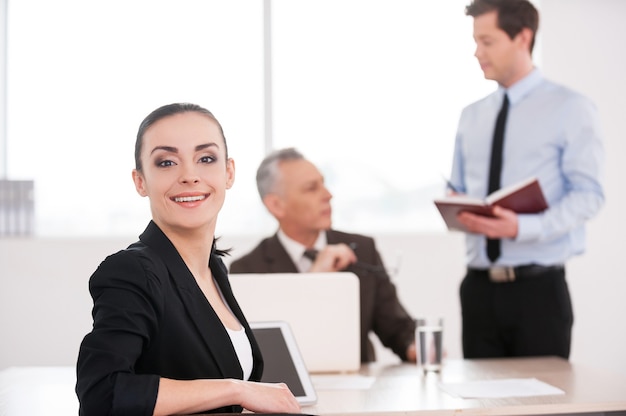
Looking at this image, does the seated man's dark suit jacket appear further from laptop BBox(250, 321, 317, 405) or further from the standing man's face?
laptop BBox(250, 321, 317, 405)

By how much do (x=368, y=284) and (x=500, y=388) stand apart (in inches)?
44.6

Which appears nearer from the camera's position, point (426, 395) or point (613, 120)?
point (426, 395)

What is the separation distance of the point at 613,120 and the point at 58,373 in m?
3.86

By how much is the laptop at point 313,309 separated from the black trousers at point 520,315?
2.63 ft

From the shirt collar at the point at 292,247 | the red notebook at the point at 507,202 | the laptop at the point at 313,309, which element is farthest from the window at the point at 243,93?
the laptop at the point at 313,309

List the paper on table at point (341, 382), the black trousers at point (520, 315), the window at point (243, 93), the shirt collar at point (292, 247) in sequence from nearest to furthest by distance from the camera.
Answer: the paper on table at point (341, 382) < the black trousers at point (520, 315) < the shirt collar at point (292, 247) < the window at point (243, 93)

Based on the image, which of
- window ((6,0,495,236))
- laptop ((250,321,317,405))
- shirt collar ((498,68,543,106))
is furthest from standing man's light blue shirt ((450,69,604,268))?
window ((6,0,495,236))

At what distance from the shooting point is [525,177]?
2.97 meters

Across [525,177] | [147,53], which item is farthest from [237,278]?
[147,53]

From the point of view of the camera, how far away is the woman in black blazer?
1.21 metres

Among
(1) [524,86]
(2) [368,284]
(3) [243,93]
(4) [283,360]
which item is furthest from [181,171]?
(3) [243,93]

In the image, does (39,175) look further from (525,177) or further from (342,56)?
(525,177)

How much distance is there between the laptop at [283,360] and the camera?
73.0 inches

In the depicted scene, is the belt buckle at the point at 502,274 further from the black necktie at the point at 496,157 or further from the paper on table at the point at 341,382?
the paper on table at the point at 341,382
